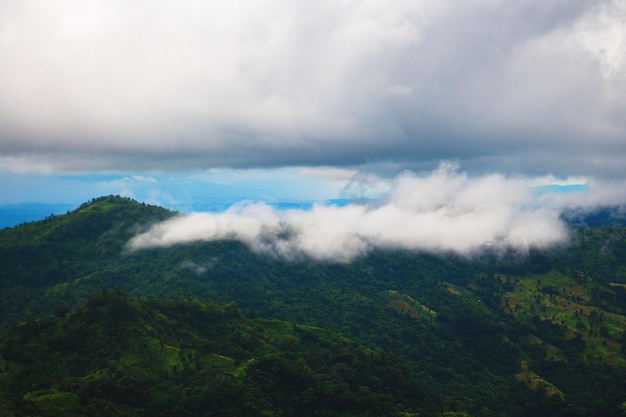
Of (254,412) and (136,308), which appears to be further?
(136,308)

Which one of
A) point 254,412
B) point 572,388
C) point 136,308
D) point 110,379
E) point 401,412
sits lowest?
point 572,388

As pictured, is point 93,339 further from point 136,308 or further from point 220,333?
point 220,333

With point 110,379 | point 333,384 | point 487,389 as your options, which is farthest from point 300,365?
point 487,389

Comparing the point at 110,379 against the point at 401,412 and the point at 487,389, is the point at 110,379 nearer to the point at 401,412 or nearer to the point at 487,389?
the point at 401,412

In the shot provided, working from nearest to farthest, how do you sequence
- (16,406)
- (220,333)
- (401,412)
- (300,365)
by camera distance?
1. (16,406)
2. (401,412)
3. (300,365)
4. (220,333)

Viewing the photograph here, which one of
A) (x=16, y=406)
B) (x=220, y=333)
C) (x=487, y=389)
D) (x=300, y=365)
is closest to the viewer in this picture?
(x=16, y=406)

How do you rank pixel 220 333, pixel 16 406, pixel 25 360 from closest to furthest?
pixel 16 406
pixel 25 360
pixel 220 333

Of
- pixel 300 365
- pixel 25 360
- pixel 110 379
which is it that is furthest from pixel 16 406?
pixel 300 365

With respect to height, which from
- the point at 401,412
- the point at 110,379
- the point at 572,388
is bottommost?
the point at 572,388

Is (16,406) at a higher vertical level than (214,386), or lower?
higher
